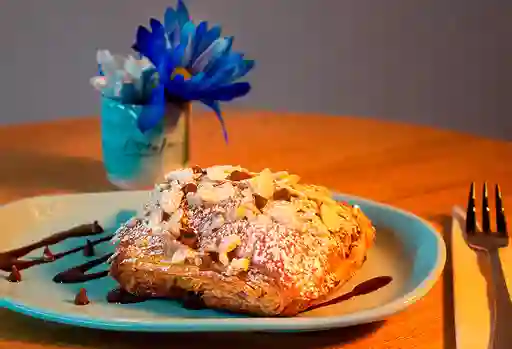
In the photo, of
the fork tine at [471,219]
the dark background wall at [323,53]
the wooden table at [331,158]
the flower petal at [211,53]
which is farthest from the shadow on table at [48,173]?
the dark background wall at [323,53]

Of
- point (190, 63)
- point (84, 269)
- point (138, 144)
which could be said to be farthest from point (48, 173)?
point (84, 269)

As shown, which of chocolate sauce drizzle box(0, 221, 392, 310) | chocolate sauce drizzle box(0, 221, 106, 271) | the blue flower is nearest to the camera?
chocolate sauce drizzle box(0, 221, 392, 310)

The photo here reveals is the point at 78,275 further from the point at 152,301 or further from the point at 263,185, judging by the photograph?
the point at 263,185

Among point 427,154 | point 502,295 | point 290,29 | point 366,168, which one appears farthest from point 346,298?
point 290,29

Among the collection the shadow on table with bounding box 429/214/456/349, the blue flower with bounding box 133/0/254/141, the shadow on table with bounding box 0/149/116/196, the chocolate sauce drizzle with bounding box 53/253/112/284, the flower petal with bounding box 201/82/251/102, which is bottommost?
the shadow on table with bounding box 429/214/456/349

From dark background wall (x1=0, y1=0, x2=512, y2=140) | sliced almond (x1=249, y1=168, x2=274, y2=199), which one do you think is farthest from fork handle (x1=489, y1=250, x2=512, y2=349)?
dark background wall (x1=0, y1=0, x2=512, y2=140)

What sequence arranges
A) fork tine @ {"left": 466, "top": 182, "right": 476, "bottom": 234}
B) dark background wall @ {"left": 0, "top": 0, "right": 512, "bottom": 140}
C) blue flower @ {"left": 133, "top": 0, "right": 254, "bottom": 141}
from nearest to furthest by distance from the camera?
fork tine @ {"left": 466, "top": 182, "right": 476, "bottom": 234} → blue flower @ {"left": 133, "top": 0, "right": 254, "bottom": 141} → dark background wall @ {"left": 0, "top": 0, "right": 512, "bottom": 140}

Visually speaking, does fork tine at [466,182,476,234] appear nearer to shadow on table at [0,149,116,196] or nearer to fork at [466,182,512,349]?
fork at [466,182,512,349]
